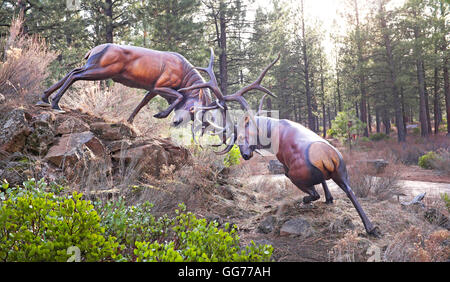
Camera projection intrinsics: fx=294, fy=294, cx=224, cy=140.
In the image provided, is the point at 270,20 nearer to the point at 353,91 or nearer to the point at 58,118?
the point at 353,91

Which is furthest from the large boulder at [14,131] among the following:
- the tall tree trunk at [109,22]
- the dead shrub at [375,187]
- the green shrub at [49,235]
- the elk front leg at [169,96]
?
the tall tree trunk at [109,22]

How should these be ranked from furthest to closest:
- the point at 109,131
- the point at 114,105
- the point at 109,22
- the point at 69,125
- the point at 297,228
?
the point at 109,22, the point at 114,105, the point at 109,131, the point at 69,125, the point at 297,228

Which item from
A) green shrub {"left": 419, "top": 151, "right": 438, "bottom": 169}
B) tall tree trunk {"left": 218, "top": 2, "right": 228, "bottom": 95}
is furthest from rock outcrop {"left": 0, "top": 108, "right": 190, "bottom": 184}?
tall tree trunk {"left": 218, "top": 2, "right": 228, "bottom": 95}

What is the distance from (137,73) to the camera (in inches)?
200

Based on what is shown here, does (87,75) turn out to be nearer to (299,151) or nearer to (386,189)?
(299,151)

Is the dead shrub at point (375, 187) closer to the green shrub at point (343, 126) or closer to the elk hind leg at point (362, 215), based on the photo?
the elk hind leg at point (362, 215)

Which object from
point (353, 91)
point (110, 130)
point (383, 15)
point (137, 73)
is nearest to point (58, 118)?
point (110, 130)

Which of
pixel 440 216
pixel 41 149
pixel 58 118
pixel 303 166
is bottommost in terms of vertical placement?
pixel 440 216

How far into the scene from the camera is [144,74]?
16.8 feet

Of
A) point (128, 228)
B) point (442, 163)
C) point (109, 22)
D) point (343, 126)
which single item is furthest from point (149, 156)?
point (343, 126)

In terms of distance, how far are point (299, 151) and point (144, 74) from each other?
2997mm

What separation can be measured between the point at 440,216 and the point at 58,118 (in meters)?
6.13

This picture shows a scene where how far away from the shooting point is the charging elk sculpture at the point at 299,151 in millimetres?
3758

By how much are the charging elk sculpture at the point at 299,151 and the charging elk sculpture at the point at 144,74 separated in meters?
1.16
